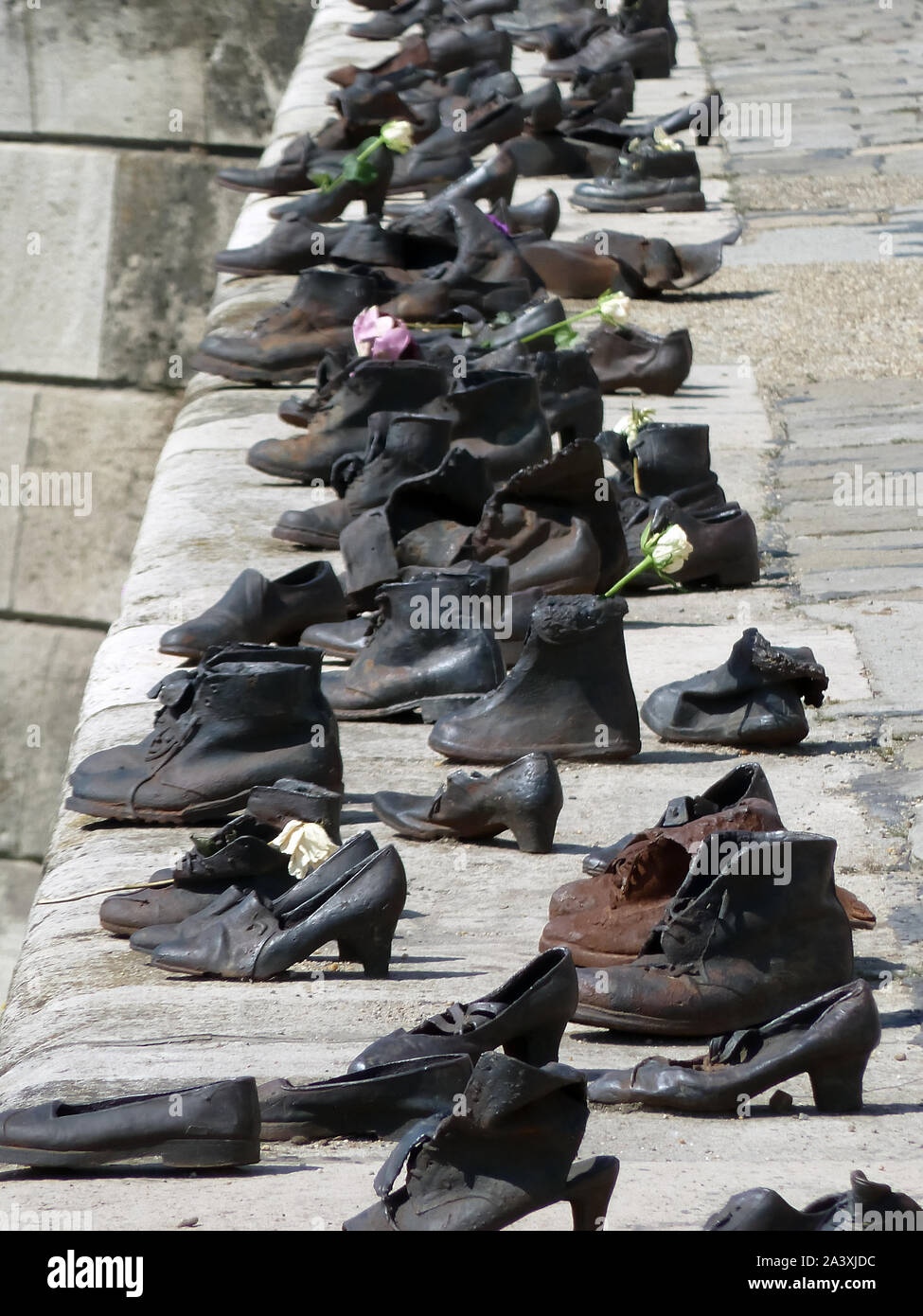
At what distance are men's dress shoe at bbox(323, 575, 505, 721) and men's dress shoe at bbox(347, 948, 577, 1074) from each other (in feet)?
4.46

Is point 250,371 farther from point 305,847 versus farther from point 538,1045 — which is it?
point 538,1045

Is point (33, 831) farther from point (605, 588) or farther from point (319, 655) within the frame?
point (319, 655)

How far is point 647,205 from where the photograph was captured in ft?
24.2

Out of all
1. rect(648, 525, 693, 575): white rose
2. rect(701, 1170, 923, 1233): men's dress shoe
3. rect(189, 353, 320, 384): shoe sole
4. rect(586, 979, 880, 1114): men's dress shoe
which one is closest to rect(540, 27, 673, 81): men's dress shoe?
rect(189, 353, 320, 384): shoe sole

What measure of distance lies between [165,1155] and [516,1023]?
0.34m

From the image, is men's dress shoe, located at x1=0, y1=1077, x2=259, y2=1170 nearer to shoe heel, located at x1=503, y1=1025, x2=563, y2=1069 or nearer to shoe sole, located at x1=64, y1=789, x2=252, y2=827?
shoe heel, located at x1=503, y1=1025, x2=563, y2=1069

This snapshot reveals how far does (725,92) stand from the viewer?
9.03 m

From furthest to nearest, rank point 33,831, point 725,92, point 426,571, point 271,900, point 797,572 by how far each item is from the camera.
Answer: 1. point 33,831
2. point 725,92
3. point 797,572
4. point 426,571
5. point 271,900

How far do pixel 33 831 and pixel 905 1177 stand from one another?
8.52m

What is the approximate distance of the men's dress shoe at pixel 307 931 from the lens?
2.44 meters

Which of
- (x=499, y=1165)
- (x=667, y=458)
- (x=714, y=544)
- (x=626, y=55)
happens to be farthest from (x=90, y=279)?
(x=499, y=1165)

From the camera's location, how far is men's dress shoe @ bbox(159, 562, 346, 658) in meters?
3.67
